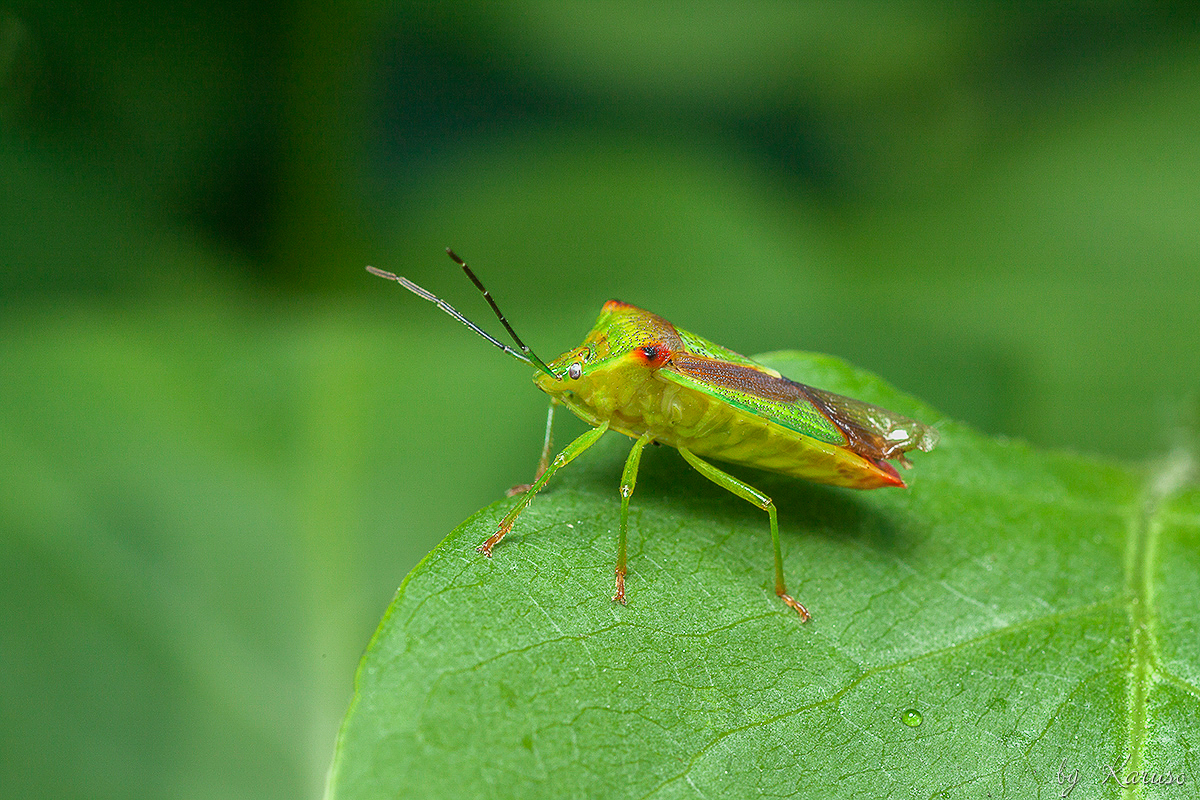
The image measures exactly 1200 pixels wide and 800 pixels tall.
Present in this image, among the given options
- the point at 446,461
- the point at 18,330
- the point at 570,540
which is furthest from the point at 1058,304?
the point at 18,330

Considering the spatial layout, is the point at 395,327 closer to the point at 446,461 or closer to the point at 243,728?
the point at 446,461

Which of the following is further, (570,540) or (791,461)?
(791,461)

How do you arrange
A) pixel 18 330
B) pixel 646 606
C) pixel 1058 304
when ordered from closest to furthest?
pixel 646 606, pixel 18 330, pixel 1058 304

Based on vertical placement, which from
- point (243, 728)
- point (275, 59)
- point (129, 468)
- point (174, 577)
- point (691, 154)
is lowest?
point (243, 728)

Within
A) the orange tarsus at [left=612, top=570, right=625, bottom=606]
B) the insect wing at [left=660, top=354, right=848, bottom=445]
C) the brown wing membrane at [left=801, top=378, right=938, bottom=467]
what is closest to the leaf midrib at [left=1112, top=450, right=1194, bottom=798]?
the brown wing membrane at [left=801, top=378, right=938, bottom=467]

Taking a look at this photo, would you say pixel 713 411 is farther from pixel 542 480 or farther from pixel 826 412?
pixel 542 480

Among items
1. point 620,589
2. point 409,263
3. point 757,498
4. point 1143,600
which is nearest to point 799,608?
point 757,498
